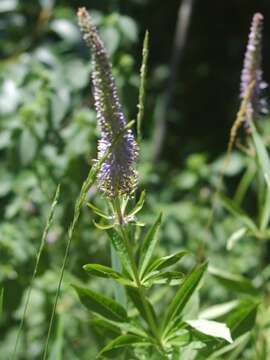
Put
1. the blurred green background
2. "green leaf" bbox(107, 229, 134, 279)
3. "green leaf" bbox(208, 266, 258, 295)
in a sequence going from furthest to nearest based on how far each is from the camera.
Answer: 1. the blurred green background
2. "green leaf" bbox(208, 266, 258, 295)
3. "green leaf" bbox(107, 229, 134, 279)

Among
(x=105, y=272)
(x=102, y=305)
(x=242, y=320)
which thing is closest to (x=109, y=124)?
(x=105, y=272)

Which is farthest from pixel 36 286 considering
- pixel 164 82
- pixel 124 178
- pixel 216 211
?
pixel 164 82

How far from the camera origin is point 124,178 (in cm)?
143

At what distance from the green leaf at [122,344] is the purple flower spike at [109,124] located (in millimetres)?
333

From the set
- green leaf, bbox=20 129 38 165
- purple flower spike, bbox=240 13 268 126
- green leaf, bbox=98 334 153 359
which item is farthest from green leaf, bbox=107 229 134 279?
green leaf, bbox=20 129 38 165

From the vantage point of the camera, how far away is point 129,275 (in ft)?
5.21

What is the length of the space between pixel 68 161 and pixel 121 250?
131 centimetres

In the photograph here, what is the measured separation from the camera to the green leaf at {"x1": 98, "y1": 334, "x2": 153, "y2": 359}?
1.61 meters

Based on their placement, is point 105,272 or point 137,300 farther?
point 137,300

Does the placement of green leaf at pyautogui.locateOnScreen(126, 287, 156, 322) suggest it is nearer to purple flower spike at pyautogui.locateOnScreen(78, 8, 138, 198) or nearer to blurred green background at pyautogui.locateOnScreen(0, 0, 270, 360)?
blurred green background at pyautogui.locateOnScreen(0, 0, 270, 360)

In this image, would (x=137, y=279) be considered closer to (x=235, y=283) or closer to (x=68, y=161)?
(x=235, y=283)

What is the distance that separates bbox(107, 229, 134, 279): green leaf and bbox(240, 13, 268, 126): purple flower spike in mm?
570

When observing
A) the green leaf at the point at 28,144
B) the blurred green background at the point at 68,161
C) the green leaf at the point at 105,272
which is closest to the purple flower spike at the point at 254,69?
the blurred green background at the point at 68,161

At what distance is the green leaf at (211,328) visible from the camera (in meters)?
1.54
